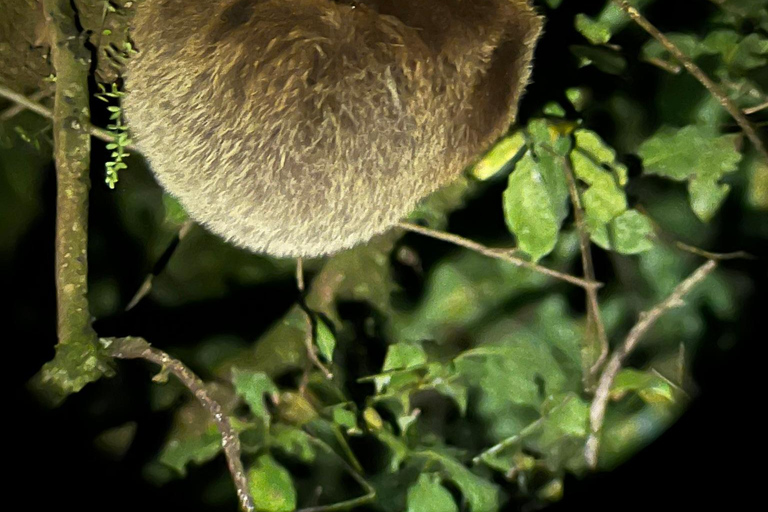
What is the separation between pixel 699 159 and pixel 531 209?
16 centimetres

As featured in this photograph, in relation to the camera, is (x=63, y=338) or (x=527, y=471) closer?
(x=63, y=338)

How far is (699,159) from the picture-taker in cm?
51

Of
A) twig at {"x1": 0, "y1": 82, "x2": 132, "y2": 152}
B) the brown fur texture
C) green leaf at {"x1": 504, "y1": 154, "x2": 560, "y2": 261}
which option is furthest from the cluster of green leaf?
twig at {"x1": 0, "y1": 82, "x2": 132, "y2": 152}

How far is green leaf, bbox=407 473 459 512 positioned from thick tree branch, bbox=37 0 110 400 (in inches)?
13.8

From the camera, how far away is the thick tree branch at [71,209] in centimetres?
56

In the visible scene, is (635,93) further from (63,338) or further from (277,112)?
(63,338)

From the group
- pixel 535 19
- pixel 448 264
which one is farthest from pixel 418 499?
pixel 535 19

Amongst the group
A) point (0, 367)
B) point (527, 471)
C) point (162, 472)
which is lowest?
point (527, 471)

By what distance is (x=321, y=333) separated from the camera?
2.14 feet

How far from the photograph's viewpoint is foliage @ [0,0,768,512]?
1.83ft

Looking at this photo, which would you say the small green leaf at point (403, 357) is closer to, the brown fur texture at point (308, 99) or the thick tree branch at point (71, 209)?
the brown fur texture at point (308, 99)

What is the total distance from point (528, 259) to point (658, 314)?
0.51ft

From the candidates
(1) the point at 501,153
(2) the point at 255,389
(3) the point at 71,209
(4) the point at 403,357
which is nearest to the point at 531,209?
(1) the point at 501,153

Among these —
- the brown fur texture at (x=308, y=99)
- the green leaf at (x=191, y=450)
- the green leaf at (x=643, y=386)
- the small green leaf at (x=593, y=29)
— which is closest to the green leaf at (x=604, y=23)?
the small green leaf at (x=593, y=29)
